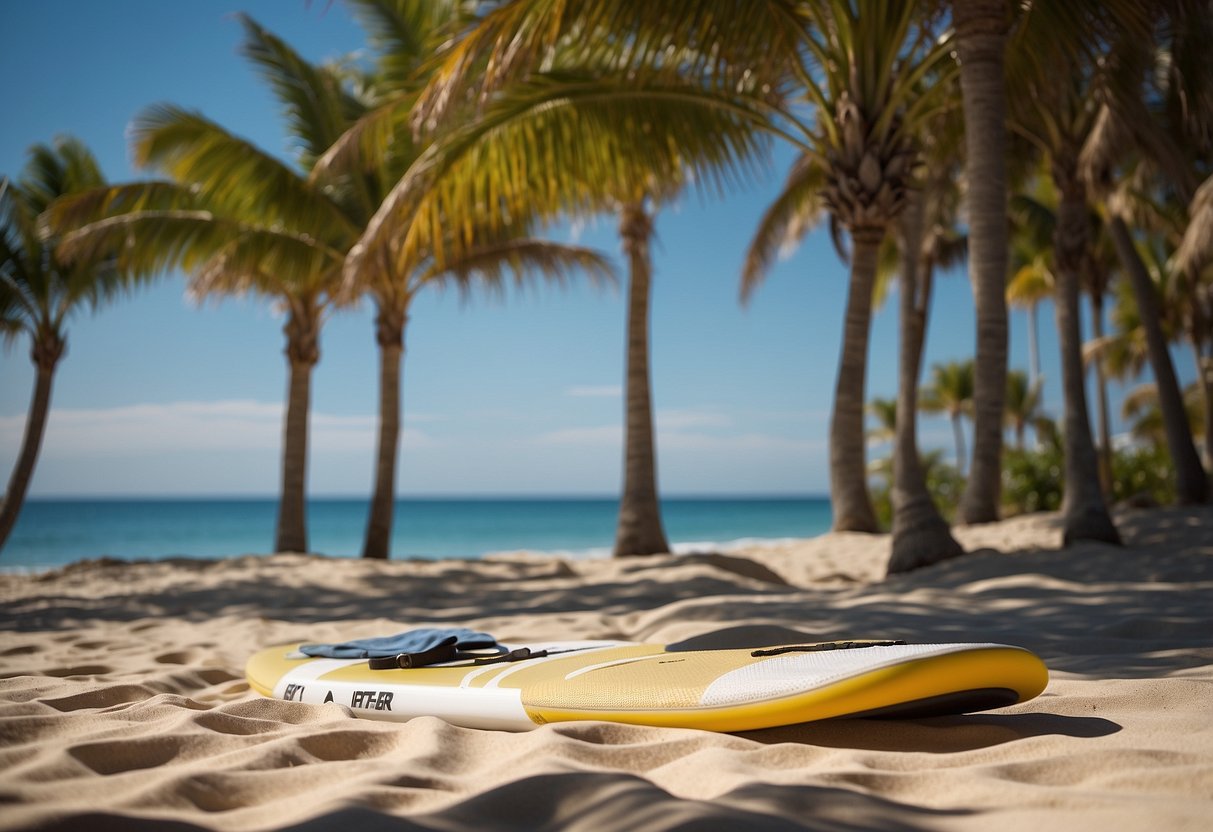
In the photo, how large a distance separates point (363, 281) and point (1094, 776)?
21.7 feet

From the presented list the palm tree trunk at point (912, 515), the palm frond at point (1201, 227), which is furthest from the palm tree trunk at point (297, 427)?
the palm frond at point (1201, 227)

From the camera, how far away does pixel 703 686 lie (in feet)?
7.00

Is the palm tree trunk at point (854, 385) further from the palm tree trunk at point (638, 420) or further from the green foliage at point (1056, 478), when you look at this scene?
the green foliage at point (1056, 478)

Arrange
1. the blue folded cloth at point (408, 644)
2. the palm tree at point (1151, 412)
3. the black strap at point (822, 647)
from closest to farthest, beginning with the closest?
the black strap at point (822, 647)
the blue folded cloth at point (408, 644)
the palm tree at point (1151, 412)

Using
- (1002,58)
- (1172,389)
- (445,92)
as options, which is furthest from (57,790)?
(1172,389)

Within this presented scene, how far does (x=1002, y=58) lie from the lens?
6066 mm

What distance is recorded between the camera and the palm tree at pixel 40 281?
10.8 m

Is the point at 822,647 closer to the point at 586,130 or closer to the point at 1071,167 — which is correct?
the point at 586,130

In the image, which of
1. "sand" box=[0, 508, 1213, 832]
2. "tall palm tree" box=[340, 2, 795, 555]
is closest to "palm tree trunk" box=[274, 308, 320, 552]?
"tall palm tree" box=[340, 2, 795, 555]

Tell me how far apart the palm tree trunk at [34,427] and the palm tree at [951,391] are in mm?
25888

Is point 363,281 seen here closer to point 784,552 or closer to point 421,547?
point 784,552

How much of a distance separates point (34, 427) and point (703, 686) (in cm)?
1171

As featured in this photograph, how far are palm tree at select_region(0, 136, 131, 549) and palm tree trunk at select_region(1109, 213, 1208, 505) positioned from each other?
12656 millimetres

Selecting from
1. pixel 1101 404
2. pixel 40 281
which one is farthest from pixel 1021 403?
pixel 40 281
